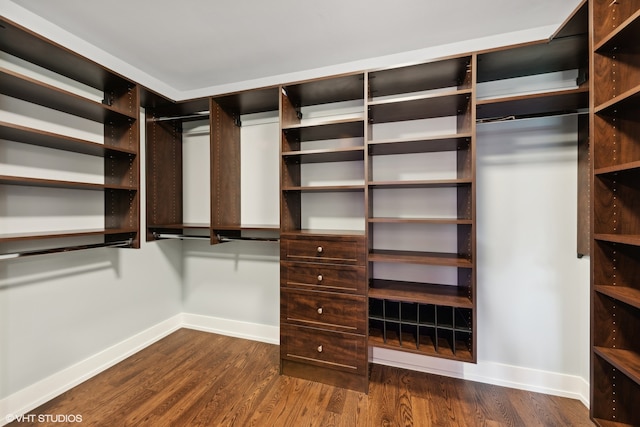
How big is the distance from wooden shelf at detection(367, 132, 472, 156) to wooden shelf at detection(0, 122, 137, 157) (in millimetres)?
1865

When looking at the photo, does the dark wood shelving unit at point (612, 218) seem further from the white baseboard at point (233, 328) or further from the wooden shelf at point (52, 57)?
the wooden shelf at point (52, 57)

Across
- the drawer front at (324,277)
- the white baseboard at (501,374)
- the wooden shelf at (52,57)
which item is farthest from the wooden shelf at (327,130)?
the white baseboard at (501,374)

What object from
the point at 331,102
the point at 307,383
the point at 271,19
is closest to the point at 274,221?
the point at 331,102

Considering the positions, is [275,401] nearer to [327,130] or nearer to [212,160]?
[212,160]

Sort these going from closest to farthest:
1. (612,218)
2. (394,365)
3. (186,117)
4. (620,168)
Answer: (620,168) < (612,218) < (394,365) < (186,117)

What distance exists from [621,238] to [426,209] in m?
1.10

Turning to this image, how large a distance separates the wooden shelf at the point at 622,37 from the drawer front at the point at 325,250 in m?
1.50

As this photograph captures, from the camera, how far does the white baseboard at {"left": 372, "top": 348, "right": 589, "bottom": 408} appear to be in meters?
1.84

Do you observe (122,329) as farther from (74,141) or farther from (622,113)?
(622,113)

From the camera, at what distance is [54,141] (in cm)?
171

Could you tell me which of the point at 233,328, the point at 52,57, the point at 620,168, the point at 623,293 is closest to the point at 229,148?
the point at 52,57

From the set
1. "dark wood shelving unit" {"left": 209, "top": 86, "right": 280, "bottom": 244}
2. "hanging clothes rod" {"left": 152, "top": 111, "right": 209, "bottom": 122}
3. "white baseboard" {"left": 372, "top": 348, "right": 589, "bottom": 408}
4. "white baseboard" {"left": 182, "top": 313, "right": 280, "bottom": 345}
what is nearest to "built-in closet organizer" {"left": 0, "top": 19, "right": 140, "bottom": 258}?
"hanging clothes rod" {"left": 152, "top": 111, "right": 209, "bottom": 122}

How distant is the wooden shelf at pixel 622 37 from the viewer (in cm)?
103

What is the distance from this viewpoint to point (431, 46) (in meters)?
2.09
